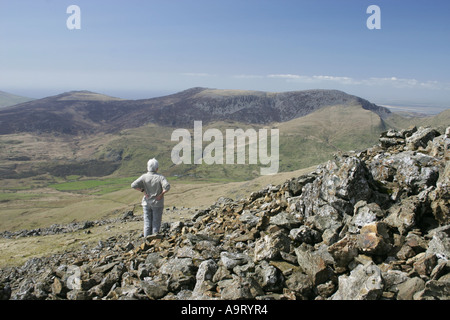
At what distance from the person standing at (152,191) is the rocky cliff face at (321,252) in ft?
6.54

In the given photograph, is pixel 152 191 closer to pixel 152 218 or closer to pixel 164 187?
pixel 164 187

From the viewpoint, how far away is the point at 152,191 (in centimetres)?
1869

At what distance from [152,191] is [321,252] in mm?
11201

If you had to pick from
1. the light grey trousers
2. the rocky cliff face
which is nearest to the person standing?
the light grey trousers

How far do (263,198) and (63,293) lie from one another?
13.2 m

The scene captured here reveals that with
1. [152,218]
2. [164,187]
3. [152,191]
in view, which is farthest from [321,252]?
[152,218]

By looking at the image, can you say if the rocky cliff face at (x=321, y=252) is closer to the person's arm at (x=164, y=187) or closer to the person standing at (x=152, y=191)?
the person standing at (x=152, y=191)

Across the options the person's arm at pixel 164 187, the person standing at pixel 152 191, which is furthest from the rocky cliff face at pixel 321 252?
the person's arm at pixel 164 187

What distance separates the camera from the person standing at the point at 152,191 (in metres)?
18.4

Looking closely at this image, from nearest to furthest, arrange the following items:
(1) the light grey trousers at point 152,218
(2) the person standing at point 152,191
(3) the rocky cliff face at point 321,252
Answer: (3) the rocky cliff face at point 321,252 → (2) the person standing at point 152,191 → (1) the light grey trousers at point 152,218

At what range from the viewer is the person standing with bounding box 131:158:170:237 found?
1837 centimetres

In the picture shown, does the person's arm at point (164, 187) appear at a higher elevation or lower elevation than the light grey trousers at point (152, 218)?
higher
